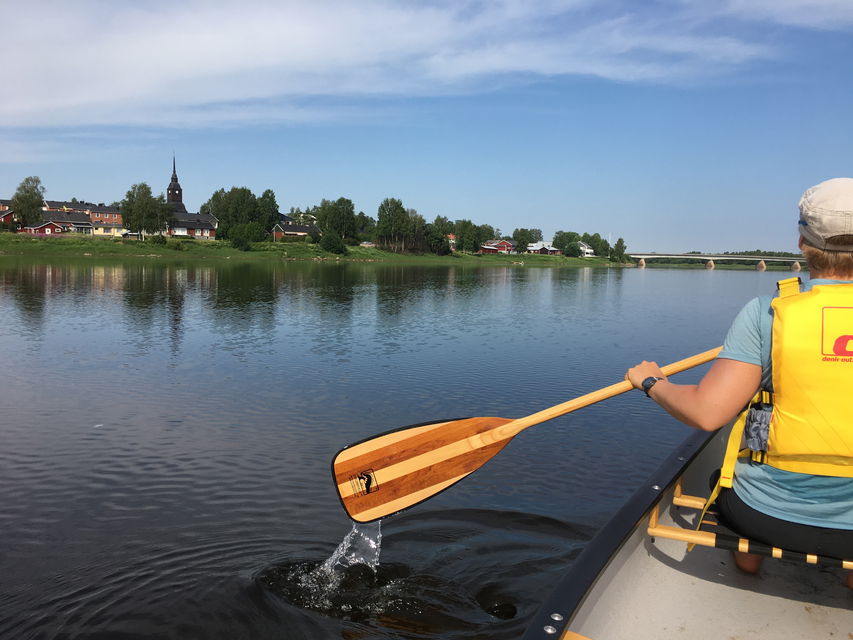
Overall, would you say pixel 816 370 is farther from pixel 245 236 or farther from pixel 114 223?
pixel 114 223

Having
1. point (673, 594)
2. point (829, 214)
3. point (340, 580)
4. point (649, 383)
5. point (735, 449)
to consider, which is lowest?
point (340, 580)

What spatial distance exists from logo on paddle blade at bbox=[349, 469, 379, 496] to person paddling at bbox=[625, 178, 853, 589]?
7.91 feet

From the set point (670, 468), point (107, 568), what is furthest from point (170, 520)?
point (670, 468)

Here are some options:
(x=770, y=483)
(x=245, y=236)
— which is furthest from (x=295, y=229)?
(x=770, y=483)

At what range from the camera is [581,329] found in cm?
2200

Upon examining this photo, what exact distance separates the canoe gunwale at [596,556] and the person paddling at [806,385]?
2.53 ft

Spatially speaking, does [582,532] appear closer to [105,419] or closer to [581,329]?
[105,419]

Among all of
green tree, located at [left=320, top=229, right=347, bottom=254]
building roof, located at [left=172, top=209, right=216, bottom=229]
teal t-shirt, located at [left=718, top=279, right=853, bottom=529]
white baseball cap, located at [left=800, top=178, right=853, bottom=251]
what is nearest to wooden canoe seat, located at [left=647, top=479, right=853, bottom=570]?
teal t-shirt, located at [left=718, top=279, right=853, bottom=529]

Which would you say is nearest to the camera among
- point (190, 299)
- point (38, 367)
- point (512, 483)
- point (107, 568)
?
point (107, 568)

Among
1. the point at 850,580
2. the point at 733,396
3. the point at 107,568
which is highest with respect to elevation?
the point at 733,396

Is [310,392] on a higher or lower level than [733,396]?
lower

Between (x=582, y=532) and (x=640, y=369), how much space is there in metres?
4.01

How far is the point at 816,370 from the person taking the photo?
2.52 metres

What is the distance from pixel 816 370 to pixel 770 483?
1.89 feet
